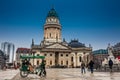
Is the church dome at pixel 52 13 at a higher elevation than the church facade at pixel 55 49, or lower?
higher

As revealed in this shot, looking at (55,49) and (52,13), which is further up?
(52,13)

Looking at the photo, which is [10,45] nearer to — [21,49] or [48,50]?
[21,49]

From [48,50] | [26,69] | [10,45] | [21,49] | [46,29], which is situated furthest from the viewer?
[10,45]

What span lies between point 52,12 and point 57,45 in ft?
69.3

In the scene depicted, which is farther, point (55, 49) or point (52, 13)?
point (52, 13)

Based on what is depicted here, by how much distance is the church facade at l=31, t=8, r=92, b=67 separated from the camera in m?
96.7

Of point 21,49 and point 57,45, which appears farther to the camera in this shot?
point 21,49

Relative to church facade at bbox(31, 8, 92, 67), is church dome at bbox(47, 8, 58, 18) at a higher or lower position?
higher

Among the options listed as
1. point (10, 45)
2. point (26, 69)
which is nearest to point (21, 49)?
point (10, 45)

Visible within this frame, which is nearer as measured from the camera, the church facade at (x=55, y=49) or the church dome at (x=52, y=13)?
the church facade at (x=55, y=49)

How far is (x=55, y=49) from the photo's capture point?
97.3 m

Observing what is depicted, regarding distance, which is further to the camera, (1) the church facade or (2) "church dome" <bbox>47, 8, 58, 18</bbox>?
(2) "church dome" <bbox>47, 8, 58, 18</bbox>

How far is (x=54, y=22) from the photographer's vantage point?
104875 millimetres

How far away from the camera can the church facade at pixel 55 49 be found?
96688mm
